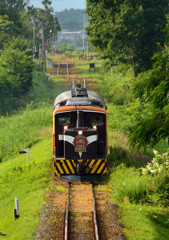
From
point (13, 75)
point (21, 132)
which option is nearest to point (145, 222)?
point (21, 132)

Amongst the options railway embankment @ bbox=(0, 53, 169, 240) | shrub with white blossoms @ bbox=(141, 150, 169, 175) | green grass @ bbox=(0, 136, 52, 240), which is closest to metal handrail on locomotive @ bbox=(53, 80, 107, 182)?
railway embankment @ bbox=(0, 53, 169, 240)

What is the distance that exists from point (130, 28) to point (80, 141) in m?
24.8

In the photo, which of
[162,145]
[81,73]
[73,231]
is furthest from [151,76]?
[81,73]

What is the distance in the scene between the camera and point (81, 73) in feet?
227

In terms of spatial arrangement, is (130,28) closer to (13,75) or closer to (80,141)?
(13,75)

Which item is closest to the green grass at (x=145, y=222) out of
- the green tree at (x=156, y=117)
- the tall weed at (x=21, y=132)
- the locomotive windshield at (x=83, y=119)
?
the green tree at (x=156, y=117)

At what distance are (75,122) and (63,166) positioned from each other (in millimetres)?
2067

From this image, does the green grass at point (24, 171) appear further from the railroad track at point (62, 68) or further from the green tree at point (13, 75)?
the railroad track at point (62, 68)

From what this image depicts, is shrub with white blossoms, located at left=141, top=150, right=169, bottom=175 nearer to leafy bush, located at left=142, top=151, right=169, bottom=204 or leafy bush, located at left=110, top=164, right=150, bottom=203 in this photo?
leafy bush, located at left=142, top=151, right=169, bottom=204

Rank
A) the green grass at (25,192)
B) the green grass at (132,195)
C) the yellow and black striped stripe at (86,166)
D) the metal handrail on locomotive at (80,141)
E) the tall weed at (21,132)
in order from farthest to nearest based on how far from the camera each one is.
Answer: the tall weed at (21,132) < the yellow and black striped stripe at (86,166) < the metal handrail on locomotive at (80,141) < the green grass at (25,192) < the green grass at (132,195)

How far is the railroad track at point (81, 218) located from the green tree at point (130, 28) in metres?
25.9

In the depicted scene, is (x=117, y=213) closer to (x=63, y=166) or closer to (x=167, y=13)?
(x=63, y=166)

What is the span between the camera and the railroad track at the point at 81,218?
1249 centimetres

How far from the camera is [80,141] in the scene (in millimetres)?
17547
